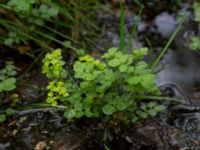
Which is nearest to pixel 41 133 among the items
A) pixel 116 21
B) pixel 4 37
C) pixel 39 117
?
pixel 39 117

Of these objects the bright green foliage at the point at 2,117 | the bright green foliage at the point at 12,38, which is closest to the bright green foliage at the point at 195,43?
the bright green foliage at the point at 12,38

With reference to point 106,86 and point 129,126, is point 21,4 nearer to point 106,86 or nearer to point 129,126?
point 106,86

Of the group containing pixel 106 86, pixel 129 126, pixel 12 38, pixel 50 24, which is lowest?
pixel 129 126

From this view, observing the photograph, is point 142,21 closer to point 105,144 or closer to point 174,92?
point 174,92

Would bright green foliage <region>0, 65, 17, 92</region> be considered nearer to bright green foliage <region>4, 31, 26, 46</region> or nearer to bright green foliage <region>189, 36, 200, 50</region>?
bright green foliage <region>4, 31, 26, 46</region>

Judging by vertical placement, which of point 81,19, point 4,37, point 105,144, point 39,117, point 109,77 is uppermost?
point 81,19

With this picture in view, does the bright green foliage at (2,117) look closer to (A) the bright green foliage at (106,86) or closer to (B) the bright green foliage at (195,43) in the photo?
(A) the bright green foliage at (106,86)

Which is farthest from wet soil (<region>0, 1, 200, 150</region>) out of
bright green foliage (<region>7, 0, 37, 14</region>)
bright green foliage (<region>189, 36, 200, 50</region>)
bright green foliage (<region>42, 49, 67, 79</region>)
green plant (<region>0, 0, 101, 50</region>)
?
bright green foliage (<region>7, 0, 37, 14</region>)

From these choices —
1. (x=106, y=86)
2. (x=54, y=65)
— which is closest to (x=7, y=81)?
(x=54, y=65)

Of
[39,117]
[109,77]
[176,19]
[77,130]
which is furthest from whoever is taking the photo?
[176,19]
